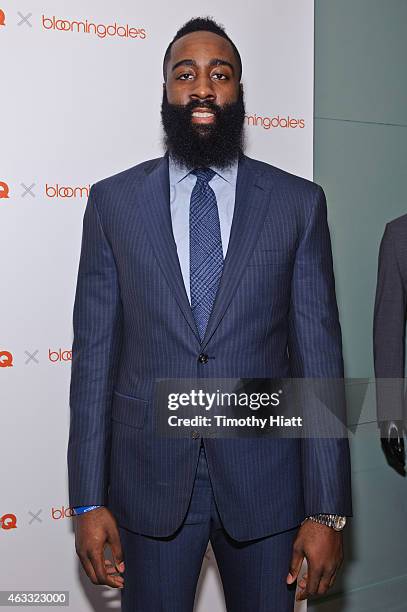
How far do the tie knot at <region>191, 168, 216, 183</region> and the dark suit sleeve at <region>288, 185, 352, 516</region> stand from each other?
28 centimetres

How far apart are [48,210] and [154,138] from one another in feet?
1.39

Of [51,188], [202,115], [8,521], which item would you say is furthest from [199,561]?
[51,188]

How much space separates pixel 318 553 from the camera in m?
1.52

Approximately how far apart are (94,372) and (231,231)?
457mm

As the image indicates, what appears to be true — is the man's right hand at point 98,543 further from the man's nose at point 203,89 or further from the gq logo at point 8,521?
the man's nose at point 203,89

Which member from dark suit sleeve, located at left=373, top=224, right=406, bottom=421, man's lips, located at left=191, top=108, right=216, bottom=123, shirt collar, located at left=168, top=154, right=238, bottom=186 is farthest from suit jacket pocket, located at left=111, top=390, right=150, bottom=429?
dark suit sleeve, located at left=373, top=224, right=406, bottom=421

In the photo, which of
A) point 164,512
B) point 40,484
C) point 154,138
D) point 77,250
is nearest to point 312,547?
point 164,512

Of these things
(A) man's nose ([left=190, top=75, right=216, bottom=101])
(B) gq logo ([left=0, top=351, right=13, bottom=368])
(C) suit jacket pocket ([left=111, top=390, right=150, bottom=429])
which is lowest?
(C) suit jacket pocket ([left=111, top=390, right=150, bottom=429])

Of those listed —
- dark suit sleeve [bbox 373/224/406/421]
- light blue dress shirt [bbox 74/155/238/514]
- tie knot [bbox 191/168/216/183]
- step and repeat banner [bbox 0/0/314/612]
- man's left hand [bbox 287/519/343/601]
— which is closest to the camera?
man's left hand [bbox 287/519/343/601]

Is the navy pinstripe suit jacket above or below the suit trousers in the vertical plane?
above

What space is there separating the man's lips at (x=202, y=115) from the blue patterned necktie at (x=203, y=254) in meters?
0.20

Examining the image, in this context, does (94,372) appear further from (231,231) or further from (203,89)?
(203,89)

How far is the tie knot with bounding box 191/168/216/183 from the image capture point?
175 centimetres

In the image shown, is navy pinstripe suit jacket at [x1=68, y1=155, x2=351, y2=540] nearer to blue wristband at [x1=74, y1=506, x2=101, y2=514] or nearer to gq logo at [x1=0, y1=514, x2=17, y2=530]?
blue wristband at [x1=74, y1=506, x2=101, y2=514]
